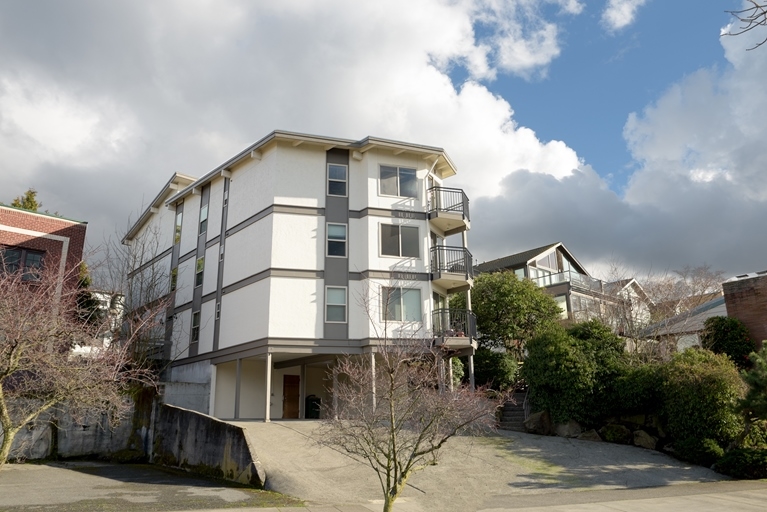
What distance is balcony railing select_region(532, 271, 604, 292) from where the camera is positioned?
4465 centimetres

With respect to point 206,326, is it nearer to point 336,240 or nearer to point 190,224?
point 190,224

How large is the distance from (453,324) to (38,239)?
59.2 ft

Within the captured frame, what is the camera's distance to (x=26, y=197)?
3547 cm


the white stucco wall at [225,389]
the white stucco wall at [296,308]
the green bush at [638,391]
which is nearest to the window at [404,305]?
the white stucco wall at [296,308]

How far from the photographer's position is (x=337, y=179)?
82.3 ft

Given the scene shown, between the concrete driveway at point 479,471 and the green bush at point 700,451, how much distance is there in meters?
0.36

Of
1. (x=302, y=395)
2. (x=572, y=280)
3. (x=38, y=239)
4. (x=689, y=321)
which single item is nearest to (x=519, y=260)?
(x=572, y=280)

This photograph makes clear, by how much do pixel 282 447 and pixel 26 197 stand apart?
27.3 meters

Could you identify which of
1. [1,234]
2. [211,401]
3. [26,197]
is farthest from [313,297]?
[26,197]

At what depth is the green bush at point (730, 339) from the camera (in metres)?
24.5

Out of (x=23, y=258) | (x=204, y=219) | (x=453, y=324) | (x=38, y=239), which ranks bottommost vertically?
(x=453, y=324)

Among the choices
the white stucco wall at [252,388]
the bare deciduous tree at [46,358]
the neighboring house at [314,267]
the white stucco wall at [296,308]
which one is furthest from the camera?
the white stucco wall at [252,388]

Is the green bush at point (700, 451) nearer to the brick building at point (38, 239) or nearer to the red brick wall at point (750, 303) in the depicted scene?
the red brick wall at point (750, 303)

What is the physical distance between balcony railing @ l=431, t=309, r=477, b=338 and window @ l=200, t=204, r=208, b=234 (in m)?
11.9
